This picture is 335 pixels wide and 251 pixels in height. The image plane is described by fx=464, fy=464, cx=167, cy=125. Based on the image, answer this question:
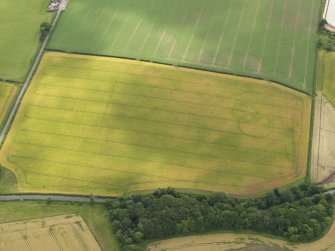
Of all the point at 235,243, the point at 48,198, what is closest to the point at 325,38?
the point at 235,243

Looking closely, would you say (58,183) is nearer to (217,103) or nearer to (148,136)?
(148,136)

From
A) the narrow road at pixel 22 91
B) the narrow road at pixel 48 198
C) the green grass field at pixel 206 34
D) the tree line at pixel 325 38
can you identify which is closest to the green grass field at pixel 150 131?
the narrow road at pixel 48 198

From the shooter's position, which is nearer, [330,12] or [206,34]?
[206,34]

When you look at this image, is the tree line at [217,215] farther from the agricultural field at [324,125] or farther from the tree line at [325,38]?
the tree line at [325,38]

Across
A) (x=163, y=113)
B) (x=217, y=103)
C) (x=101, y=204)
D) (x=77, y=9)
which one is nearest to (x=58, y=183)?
(x=101, y=204)

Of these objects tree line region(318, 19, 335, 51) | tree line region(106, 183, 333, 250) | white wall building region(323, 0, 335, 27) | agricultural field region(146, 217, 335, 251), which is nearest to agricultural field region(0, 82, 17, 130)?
tree line region(106, 183, 333, 250)

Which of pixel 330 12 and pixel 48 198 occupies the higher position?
pixel 330 12

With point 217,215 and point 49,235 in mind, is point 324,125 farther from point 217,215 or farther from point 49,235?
point 49,235
